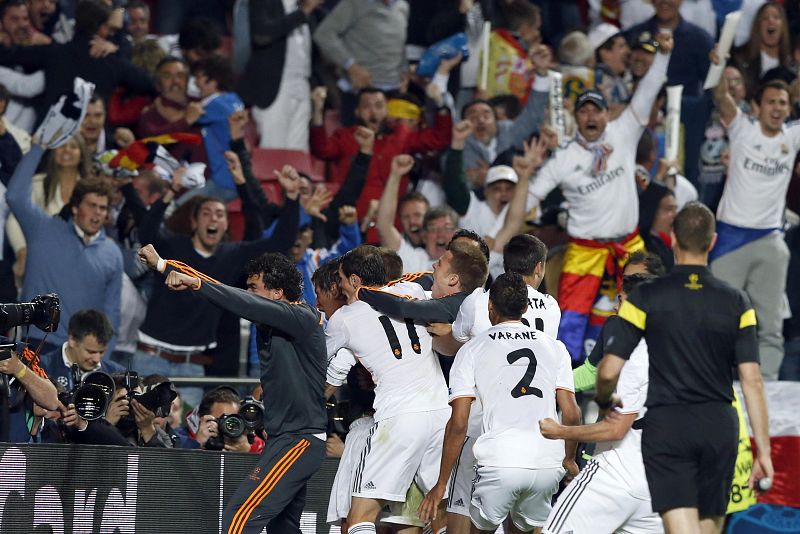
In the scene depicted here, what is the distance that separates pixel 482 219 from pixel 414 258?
1.03m

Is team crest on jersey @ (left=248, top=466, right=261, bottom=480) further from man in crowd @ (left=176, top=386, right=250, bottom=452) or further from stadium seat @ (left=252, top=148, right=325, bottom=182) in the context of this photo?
stadium seat @ (left=252, top=148, right=325, bottom=182)

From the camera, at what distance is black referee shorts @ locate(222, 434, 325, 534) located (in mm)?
7875

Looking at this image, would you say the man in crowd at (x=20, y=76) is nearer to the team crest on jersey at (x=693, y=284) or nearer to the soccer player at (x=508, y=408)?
the soccer player at (x=508, y=408)

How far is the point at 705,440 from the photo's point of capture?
6.41 m

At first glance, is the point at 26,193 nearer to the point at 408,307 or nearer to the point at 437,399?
the point at 408,307

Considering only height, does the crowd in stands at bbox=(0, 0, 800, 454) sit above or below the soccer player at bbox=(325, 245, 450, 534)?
above

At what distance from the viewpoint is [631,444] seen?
728cm

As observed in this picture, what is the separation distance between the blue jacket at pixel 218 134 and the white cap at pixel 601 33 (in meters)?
4.57

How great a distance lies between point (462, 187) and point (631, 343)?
20.9 feet

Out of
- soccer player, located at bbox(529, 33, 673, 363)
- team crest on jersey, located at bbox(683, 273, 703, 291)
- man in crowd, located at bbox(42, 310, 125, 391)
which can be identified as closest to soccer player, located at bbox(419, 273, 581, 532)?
team crest on jersey, located at bbox(683, 273, 703, 291)

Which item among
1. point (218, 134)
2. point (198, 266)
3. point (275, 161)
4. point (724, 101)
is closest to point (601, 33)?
point (724, 101)

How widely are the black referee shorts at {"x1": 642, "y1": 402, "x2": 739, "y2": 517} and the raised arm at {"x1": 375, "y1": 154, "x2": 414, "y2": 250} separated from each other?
550 cm

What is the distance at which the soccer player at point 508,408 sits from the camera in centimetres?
762

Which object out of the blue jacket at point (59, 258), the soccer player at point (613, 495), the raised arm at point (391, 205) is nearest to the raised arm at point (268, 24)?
the raised arm at point (391, 205)
